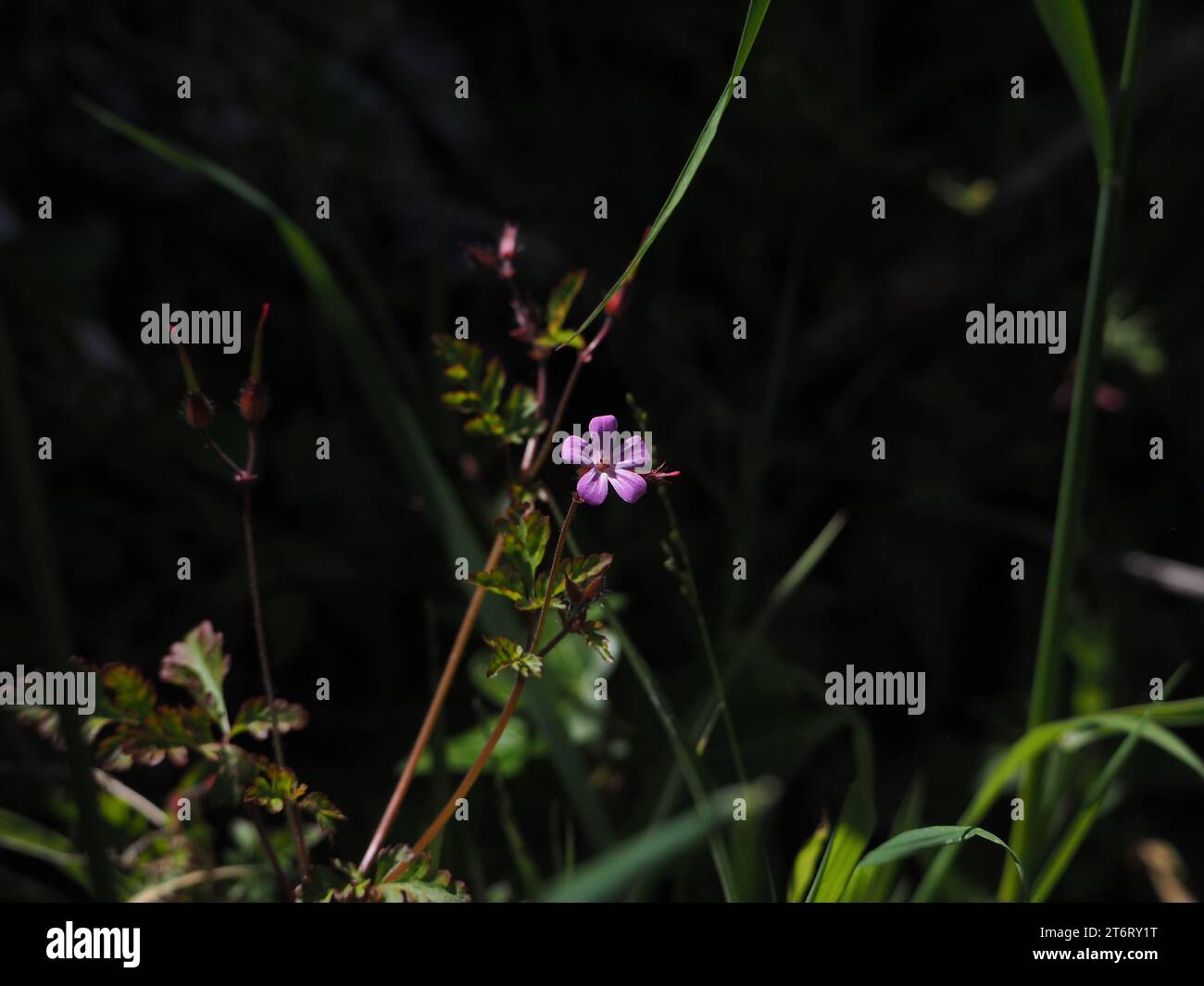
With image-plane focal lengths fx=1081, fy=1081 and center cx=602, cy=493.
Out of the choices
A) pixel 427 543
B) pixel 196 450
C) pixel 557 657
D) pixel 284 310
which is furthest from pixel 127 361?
pixel 557 657

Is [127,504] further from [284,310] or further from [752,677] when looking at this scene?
[752,677]

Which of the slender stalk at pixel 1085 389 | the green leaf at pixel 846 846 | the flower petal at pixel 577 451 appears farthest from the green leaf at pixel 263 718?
the slender stalk at pixel 1085 389
